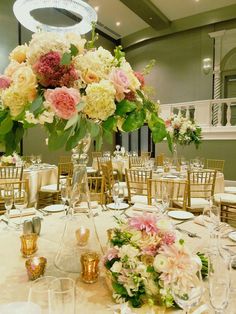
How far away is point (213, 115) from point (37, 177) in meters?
6.05

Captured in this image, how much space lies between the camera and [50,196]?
4.59 metres

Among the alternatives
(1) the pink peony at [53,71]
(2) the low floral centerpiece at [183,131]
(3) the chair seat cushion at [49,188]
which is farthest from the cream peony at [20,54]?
(2) the low floral centerpiece at [183,131]

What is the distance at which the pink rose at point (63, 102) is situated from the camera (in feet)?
2.91

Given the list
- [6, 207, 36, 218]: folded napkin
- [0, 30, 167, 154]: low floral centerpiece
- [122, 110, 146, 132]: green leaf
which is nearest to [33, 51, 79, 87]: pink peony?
[0, 30, 167, 154]: low floral centerpiece

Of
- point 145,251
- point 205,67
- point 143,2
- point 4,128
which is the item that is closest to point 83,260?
point 145,251

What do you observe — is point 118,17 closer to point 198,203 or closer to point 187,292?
point 198,203

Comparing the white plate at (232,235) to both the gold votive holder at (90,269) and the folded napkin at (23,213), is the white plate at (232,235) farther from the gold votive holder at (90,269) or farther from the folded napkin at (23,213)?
the folded napkin at (23,213)

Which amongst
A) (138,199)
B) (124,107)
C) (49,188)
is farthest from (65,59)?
(49,188)

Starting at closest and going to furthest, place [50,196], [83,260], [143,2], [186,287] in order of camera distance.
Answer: [186,287], [83,260], [50,196], [143,2]

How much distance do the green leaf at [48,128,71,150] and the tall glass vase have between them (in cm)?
19

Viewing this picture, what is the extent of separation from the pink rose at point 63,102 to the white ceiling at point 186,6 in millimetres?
8807

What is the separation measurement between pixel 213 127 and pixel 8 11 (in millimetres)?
6258

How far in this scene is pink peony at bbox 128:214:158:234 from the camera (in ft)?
2.94

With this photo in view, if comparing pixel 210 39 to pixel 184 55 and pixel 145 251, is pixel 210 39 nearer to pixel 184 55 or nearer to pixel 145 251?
pixel 184 55
